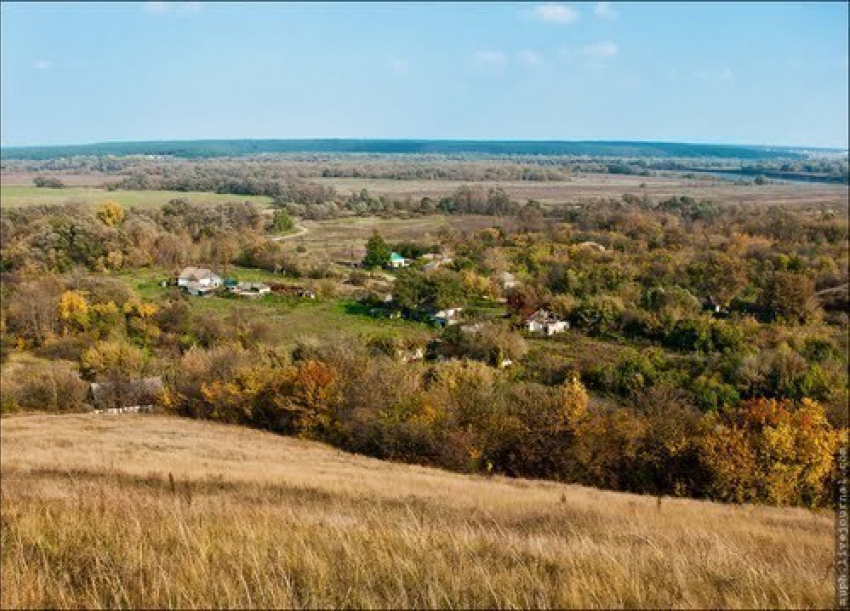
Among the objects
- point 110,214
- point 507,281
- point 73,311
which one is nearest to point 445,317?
point 507,281

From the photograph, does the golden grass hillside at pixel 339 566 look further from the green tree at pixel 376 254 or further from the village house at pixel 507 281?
the green tree at pixel 376 254

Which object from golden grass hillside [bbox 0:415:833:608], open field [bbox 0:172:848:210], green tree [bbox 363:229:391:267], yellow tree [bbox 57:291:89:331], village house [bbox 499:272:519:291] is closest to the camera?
golden grass hillside [bbox 0:415:833:608]

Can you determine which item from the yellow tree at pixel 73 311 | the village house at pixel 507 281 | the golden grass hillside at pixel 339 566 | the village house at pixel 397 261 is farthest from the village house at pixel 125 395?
the village house at pixel 397 261

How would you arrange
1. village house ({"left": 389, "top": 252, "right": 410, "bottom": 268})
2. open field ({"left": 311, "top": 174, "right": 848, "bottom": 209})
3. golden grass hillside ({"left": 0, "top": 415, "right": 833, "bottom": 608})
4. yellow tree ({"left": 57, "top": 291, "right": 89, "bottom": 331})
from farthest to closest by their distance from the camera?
1. village house ({"left": 389, "top": 252, "right": 410, "bottom": 268})
2. open field ({"left": 311, "top": 174, "right": 848, "bottom": 209})
3. yellow tree ({"left": 57, "top": 291, "right": 89, "bottom": 331})
4. golden grass hillside ({"left": 0, "top": 415, "right": 833, "bottom": 608})

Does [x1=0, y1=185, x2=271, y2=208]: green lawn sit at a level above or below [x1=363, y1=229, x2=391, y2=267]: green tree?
above

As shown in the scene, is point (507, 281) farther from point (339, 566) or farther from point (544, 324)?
point (339, 566)

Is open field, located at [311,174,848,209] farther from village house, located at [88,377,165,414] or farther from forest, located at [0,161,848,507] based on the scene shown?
village house, located at [88,377,165,414]

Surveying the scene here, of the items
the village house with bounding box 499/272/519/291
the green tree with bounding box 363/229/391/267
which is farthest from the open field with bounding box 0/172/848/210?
the green tree with bounding box 363/229/391/267
